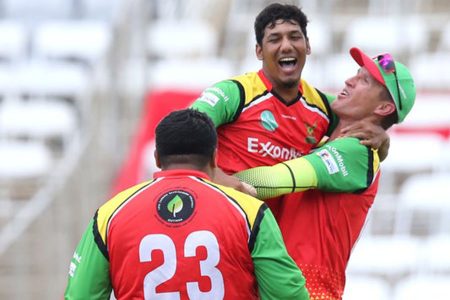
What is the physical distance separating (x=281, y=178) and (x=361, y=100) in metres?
0.56

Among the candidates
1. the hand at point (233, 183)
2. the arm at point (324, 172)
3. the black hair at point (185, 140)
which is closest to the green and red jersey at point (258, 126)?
the arm at point (324, 172)

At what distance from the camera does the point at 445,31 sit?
1507cm

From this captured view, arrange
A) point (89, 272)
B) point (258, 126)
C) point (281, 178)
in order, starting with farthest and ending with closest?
point (258, 126) < point (281, 178) < point (89, 272)

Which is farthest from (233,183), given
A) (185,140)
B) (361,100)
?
(361,100)

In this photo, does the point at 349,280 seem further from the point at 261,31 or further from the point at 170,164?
the point at 170,164

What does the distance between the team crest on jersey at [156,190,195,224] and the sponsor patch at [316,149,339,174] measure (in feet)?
3.34

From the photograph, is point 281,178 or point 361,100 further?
point 361,100

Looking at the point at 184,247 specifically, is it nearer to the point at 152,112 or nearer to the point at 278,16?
the point at 278,16

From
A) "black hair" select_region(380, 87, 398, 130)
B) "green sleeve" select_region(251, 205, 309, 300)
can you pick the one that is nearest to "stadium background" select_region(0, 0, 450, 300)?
"black hair" select_region(380, 87, 398, 130)

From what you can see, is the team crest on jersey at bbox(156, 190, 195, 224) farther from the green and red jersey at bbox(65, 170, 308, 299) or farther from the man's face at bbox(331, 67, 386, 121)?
the man's face at bbox(331, 67, 386, 121)

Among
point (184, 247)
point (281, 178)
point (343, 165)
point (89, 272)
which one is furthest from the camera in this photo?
point (343, 165)

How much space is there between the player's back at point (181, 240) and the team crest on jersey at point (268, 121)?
1000 mm

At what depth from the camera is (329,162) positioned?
6.05 m

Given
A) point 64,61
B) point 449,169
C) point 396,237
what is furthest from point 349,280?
point 64,61
